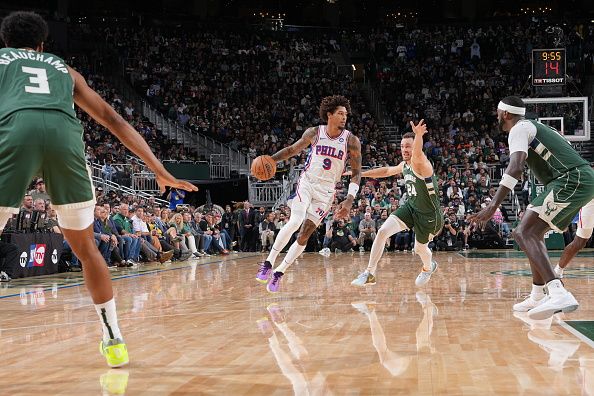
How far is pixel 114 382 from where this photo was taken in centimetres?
358

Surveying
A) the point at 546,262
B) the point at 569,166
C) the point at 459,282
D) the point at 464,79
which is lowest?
the point at 459,282

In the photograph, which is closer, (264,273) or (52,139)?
(52,139)

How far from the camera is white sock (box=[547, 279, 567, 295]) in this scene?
17.9 feet

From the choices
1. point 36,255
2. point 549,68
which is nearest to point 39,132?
point 36,255

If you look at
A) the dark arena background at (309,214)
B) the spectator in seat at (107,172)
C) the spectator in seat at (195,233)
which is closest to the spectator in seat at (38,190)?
the dark arena background at (309,214)

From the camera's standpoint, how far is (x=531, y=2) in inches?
1457

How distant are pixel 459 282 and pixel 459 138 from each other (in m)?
18.5

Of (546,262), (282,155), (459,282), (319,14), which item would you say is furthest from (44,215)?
(319,14)

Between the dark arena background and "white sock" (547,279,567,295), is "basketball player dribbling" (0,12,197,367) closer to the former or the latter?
the dark arena background

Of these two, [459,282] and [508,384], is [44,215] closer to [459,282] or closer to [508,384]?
[459,282]

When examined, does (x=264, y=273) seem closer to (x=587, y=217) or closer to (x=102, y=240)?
(x=587, y=217)

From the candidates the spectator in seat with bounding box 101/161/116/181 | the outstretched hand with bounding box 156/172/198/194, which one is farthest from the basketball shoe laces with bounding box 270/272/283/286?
the spectator in seat with bounding box 101/161/116/181

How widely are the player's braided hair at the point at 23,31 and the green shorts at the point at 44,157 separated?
0.44 meters

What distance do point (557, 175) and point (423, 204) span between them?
3020mm
